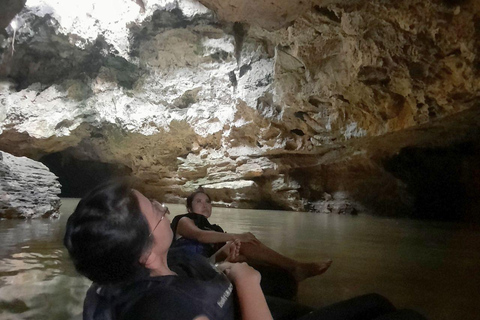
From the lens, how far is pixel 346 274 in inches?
88.7

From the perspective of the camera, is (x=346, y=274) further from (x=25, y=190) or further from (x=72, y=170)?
(x=72, y=170)

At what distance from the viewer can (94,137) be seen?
9.54 metres

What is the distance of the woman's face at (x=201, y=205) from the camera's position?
2.10 meters

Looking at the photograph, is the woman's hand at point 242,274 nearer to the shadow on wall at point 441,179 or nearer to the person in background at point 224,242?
the person in background at point 224,242

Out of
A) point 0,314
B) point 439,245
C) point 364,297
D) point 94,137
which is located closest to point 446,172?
point 439,245

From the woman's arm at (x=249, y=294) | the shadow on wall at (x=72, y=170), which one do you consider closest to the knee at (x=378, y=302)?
the woman's arm at (x=249, y=294)

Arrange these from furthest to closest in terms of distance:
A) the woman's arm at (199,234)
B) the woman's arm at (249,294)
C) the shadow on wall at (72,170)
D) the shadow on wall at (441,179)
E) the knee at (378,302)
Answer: the shadow on wall at (72,170)
the shadow on wall at (441,179)
the woman's arm at (199,234)
the knee at (378,302)
the woman's arm at (249,294)

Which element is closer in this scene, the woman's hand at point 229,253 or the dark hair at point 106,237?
the dark hair at point 106,237

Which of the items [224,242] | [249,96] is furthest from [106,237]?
[249,96]

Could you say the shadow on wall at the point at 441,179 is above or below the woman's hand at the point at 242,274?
above

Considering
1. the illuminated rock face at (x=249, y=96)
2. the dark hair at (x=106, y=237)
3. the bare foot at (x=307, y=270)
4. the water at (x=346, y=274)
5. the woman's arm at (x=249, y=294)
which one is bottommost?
the water at (x=346, y=274)

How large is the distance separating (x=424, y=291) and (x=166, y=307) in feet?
5.36

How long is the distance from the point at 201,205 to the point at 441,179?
6716 mm

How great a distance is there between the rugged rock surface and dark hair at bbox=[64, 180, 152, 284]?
228 inches
